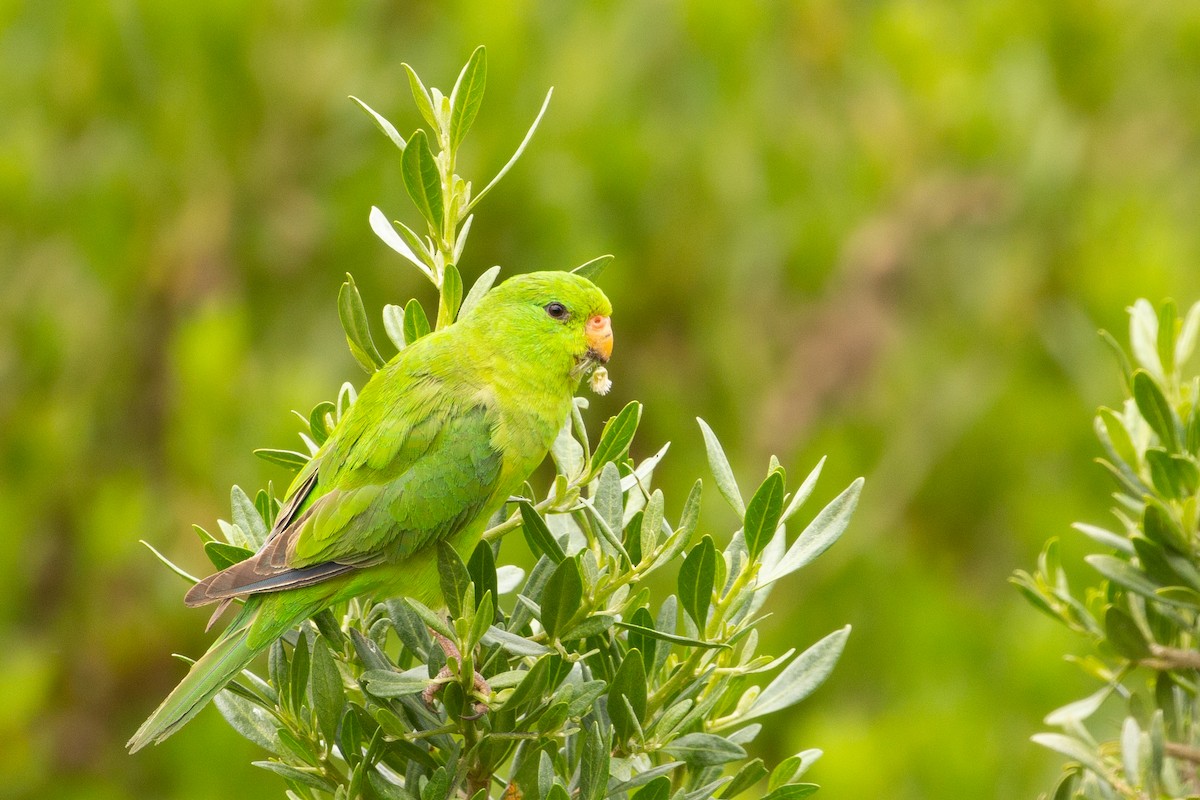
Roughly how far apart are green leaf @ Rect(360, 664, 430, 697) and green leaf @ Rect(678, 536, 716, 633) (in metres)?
0.40

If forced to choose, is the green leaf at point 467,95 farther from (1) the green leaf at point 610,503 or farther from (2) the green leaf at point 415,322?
(1) the green leaf at point 610,503

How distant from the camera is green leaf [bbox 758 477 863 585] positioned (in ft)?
6.54

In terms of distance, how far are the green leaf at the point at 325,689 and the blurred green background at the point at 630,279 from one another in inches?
112

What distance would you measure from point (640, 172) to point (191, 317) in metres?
2.05

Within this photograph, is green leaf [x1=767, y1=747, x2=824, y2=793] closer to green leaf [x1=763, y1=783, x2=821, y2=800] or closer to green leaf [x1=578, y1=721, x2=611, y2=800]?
green leaf [x1=763, y1=783, x2=821, y2=800]

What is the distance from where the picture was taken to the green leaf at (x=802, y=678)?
6.91 feet

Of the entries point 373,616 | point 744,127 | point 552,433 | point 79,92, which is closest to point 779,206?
point 744,127

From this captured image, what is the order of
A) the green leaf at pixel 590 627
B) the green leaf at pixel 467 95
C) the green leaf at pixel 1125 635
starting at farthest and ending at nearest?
the green leaf at pixel 1125 635 < the green leaf at pixel 467 95 < the green leaf at pixel 590 627

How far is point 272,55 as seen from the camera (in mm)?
5508

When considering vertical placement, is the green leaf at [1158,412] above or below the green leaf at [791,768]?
above

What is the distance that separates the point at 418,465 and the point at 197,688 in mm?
630

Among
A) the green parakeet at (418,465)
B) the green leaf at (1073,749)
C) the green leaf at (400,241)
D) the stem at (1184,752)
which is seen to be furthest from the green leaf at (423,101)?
the stem at (1184,752)

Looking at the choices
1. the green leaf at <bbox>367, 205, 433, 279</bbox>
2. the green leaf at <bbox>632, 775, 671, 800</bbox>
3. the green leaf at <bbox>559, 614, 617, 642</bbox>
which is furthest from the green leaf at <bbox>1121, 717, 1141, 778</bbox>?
the green leaf at <bbox>367, 205, 433, 279</bbox>

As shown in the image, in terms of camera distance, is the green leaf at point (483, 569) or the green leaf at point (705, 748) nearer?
the green leaf at point (705, 748)
